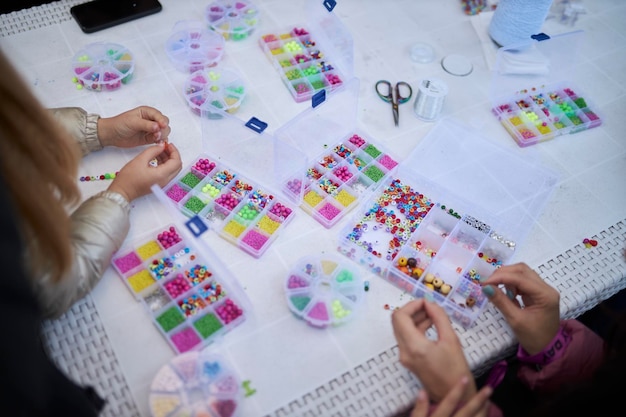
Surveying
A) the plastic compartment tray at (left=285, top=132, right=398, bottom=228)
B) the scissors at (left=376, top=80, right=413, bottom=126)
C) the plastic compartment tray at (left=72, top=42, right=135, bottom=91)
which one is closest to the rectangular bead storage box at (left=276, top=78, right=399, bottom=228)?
the plastic compartment tray at (left=285, top=132, right=398, bottom=228)

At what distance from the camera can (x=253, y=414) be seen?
1.01 m

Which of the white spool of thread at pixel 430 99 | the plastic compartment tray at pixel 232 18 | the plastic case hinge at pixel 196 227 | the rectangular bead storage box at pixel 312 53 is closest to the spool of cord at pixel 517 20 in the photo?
the white spool of thread at pixel 430 99

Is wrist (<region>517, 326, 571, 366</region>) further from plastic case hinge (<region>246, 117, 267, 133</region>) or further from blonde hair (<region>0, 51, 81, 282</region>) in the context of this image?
blonde hair (<region>0, 51, 81, 282</region>)

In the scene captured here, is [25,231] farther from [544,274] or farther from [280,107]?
[544,274]

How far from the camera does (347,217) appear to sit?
132 centimetres

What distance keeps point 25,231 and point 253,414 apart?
0.53m

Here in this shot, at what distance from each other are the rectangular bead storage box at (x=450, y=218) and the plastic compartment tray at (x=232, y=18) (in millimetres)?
701

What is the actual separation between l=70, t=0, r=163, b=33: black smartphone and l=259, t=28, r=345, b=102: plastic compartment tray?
403mm

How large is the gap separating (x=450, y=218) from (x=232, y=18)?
0.96 metres

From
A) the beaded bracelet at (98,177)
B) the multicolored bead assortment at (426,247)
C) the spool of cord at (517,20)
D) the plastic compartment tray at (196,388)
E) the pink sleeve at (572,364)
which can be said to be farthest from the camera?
the spool of cord at (517,20)

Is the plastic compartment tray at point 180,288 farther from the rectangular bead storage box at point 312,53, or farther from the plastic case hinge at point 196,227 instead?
the rectangular bead storage box at point 312,53

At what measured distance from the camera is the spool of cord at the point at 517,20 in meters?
1.63

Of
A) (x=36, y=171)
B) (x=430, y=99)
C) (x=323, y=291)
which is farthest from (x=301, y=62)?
(x=36, y=171)

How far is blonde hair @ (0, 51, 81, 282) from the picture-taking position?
32.6 inches
